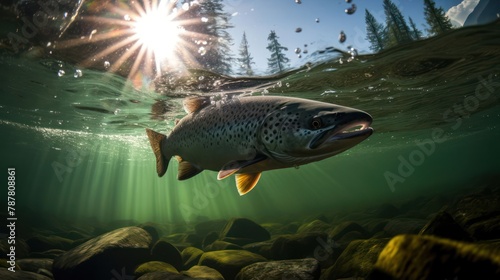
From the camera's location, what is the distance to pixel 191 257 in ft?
33.9

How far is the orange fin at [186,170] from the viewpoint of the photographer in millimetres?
5316

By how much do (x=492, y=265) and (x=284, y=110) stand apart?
2928 mm

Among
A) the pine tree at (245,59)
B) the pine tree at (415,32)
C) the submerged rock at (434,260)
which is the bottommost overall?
the submerged rock at (434,260)

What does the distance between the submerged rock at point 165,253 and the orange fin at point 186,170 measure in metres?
5.87

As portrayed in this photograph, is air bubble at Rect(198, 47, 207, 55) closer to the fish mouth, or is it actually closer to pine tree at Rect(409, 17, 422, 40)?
pine tree at Rect(409, 17, 422, 40)

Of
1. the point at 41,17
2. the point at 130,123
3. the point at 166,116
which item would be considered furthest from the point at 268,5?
the point at 130,123

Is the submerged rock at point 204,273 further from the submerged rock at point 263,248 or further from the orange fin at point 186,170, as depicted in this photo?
the orange fin at point 186,170

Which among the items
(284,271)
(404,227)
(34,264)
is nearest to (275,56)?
(284,271)

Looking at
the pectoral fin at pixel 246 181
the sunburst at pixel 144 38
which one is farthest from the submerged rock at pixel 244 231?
the pectoral fin at pixel 246 181

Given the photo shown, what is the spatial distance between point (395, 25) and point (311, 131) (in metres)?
7.39

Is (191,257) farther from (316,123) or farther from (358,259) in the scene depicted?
(316,123)

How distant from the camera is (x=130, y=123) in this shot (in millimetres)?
20766

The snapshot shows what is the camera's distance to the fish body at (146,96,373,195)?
341 centimetres

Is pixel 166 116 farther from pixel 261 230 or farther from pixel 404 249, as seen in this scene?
pixel 404 249
